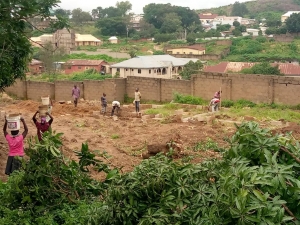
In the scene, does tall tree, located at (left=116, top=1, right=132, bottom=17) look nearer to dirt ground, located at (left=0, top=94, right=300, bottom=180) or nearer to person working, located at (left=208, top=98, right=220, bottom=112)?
person working, located at (left=208, top=98, right=220, bottom=112)

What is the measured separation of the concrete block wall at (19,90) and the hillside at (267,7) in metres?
131

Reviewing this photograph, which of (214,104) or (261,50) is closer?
(214,104)

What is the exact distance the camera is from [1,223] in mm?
5297

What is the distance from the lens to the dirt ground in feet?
36.1

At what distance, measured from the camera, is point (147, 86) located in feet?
71.2

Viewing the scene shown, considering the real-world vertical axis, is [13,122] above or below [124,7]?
below

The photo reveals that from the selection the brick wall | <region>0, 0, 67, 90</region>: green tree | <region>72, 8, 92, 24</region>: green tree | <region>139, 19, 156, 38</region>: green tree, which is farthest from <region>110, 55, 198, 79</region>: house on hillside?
<region>72, 8, 92, 24</region>: green tree

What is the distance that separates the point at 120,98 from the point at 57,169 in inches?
667

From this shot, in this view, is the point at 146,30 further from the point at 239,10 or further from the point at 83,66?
the point at 239,10

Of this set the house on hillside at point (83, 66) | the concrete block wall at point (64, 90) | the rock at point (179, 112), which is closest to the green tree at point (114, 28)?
the house on hillside at point (83, 66)

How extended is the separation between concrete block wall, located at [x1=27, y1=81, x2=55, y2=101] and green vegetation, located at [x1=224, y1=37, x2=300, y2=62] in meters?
35.3

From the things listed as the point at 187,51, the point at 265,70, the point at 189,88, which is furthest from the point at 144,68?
the point at 187,51

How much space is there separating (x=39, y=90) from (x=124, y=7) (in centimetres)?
10456

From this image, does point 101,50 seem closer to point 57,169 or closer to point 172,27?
point 172,27
